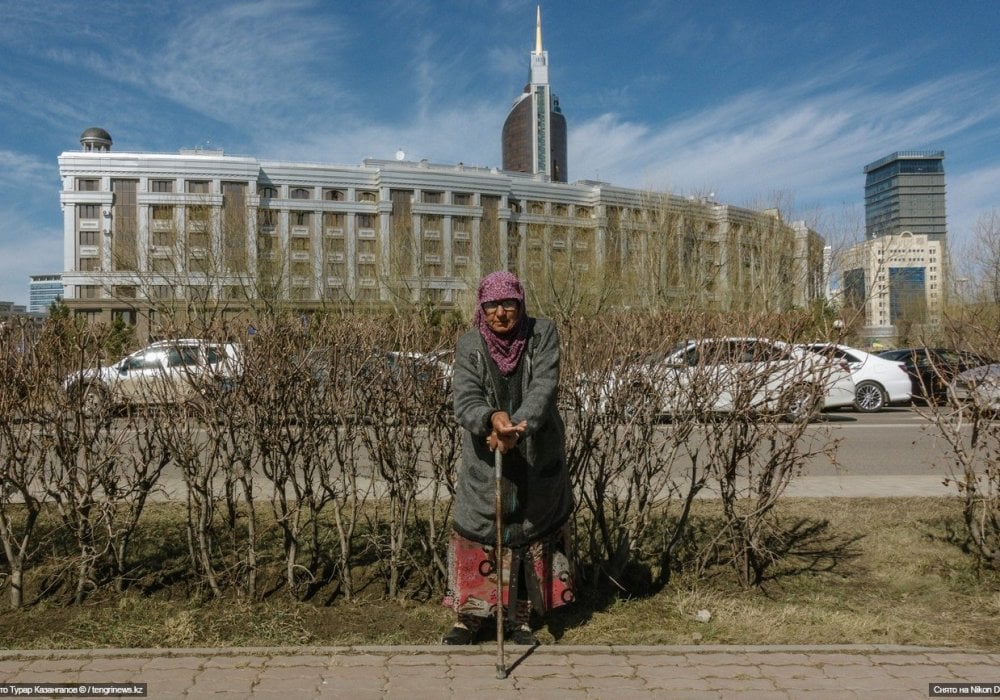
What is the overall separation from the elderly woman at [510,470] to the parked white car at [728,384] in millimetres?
857

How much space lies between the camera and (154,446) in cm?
450

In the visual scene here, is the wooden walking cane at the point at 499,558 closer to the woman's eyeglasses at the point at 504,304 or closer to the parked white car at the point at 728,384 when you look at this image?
the woman's eyeglasses at the point at 504,304

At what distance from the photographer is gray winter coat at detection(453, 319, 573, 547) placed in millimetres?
3650

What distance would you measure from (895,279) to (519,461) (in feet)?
116

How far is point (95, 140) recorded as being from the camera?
226 feet

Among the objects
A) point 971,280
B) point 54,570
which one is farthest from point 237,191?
point 54,570

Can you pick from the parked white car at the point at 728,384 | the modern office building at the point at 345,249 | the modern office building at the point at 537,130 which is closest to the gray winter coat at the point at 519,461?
the parked white car at the point at 728,384

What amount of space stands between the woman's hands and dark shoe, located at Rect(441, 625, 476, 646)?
3.52 feet

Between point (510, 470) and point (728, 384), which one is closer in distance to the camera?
point (510, 470)

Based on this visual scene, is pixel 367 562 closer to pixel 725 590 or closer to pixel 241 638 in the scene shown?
pixel 241 638

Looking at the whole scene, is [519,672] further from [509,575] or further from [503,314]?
[503,314]

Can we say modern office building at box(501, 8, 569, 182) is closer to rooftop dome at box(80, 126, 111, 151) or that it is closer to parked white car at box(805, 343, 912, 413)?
rooftop dome at box(80, 126, 111, 151)

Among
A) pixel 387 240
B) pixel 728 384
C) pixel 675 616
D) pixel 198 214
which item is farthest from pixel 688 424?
pixel 387 240

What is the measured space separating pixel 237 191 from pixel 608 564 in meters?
65.4
